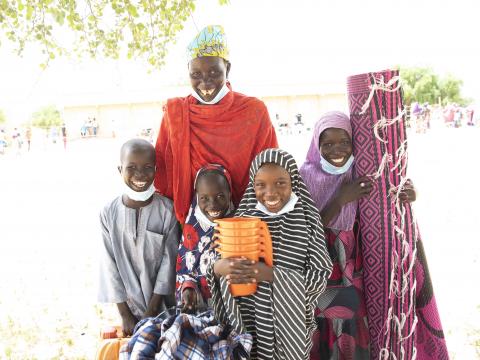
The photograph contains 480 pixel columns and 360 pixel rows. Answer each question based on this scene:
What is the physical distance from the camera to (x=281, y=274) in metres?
2.01

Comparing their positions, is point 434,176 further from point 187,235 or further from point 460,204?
point 187,235

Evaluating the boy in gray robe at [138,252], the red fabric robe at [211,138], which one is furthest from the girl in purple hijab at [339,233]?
the boy in gray robe at [138,252]

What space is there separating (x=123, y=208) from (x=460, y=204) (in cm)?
698

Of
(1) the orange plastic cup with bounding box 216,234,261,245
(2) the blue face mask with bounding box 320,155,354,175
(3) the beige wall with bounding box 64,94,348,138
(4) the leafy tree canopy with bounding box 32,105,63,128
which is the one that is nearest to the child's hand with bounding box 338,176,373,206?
(2) the blue face mask with bounding box 320,155,354,175

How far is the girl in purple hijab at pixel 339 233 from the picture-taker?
7.62 ft

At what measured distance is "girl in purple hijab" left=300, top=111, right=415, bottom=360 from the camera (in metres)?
2.32

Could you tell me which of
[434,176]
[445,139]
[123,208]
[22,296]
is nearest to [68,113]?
[445,139]

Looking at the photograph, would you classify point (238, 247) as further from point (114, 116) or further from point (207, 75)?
point (114, 116)

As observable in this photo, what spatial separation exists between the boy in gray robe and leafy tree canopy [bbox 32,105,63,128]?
43.2 meters

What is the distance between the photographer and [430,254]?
548 centimetres

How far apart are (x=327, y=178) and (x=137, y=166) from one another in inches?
39.8

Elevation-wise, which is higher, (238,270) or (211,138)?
(211,138)

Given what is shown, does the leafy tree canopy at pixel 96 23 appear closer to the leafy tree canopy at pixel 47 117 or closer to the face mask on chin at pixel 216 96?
the face mask on chin at pixel 216 96

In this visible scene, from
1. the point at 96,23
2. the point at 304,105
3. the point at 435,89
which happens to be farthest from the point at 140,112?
the point at 435,89
